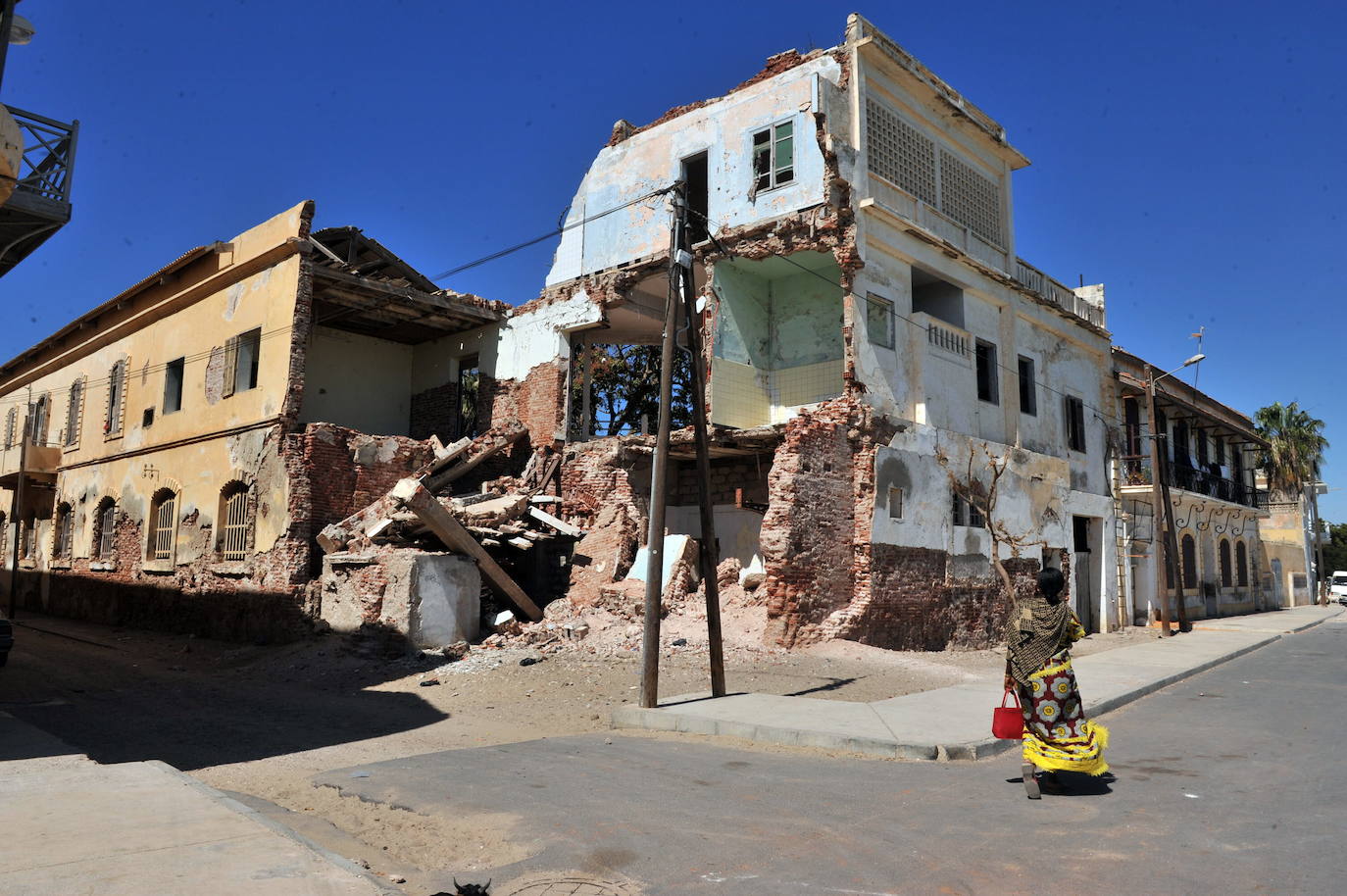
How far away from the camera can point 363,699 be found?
479 inches

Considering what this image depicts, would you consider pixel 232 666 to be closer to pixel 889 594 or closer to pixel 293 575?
pixel 293 575

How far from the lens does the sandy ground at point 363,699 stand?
5.92m

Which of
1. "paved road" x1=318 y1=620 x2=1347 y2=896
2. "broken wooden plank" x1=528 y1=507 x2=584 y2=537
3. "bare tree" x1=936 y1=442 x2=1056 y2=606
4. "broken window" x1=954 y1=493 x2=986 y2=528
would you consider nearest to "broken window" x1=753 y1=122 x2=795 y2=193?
"bare tree" x1=936 y1=442 x2=1056 y2=606

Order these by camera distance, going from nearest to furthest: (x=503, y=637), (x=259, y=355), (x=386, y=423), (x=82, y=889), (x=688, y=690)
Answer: (x=82, y=889) → (x=688, y=690) → (x=503, y=637) → (x=259, y=355) → (x=386, y=423)

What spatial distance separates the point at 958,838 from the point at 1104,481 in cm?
2246

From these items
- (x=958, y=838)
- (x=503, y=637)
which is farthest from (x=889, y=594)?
(x=958, y=838)

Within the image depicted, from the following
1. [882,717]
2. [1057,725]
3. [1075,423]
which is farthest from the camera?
[1075,423]

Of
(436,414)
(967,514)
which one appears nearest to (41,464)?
(436,414)

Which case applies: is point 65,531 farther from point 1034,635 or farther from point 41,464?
point 1034,635

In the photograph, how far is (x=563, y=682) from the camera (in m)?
12.6

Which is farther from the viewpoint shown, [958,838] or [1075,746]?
[1075,746]

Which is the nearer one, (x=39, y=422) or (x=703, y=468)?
(x=703, y=468)

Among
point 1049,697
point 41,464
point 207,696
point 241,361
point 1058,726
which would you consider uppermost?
point 241,361

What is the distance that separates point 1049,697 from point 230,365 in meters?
18.7
